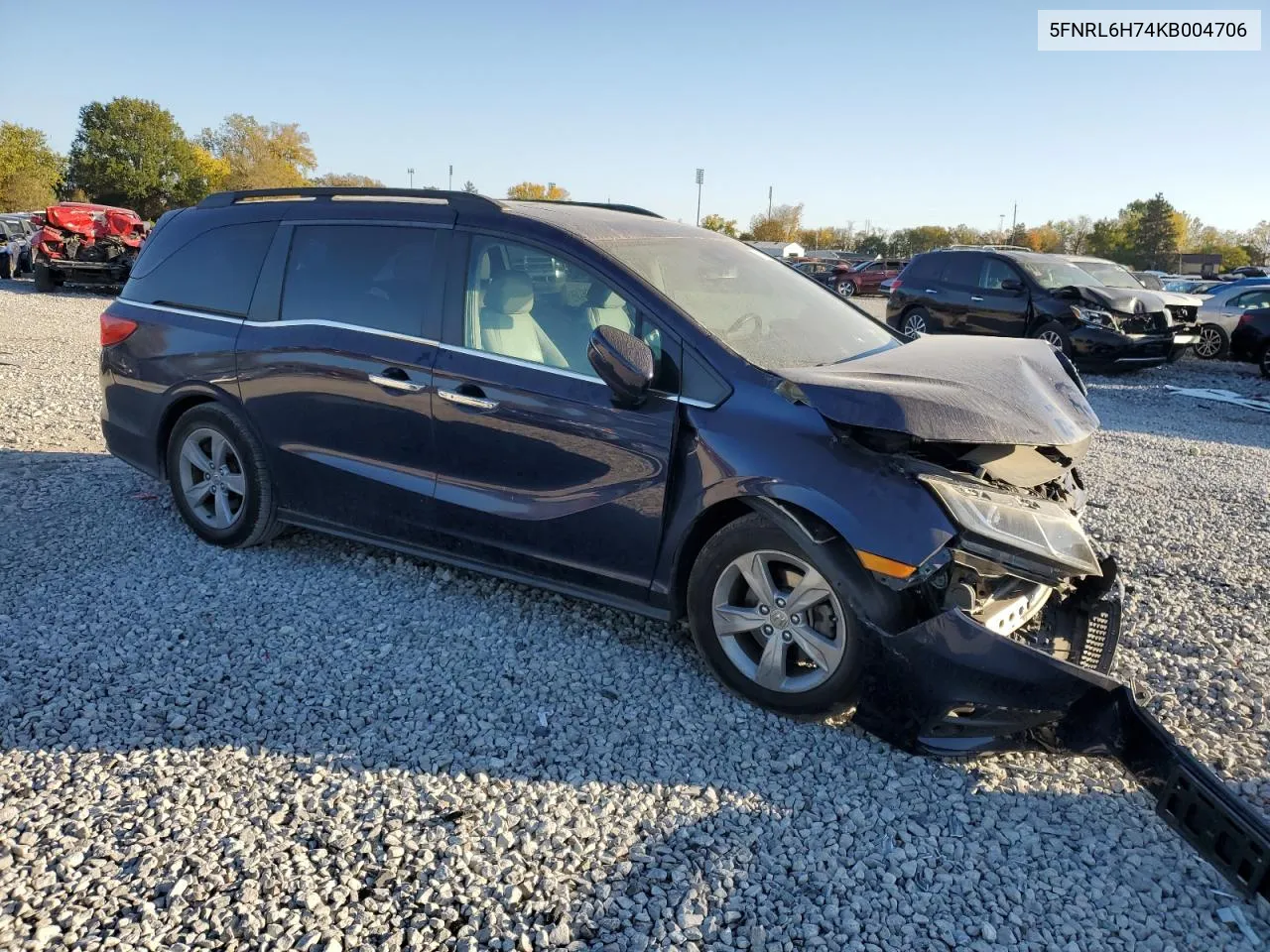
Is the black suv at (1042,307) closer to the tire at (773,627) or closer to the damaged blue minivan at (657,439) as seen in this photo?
the damaged blue minivan at (657,439)

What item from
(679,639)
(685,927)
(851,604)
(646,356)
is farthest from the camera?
(679,639)

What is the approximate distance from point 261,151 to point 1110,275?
259 feet

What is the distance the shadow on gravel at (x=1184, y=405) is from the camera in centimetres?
1002

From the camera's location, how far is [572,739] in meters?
3.34

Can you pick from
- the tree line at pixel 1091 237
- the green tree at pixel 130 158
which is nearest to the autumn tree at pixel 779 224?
the tree line at pixel 1091 237

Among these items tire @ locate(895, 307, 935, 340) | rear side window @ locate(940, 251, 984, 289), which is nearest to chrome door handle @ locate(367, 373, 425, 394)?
tire @ locate(895, 307, 935, 340)

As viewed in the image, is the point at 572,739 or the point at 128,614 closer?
the point at 572,739

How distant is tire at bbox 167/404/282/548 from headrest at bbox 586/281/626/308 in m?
2.04

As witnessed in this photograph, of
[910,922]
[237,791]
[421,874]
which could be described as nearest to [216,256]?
[237,791]

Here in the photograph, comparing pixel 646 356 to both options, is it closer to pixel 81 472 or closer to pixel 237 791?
pixel 237 791

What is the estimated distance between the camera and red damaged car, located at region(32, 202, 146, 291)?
19703 mm

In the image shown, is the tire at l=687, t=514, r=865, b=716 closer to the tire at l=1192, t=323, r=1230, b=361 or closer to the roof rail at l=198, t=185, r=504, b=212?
the roof rail at l=198, t=185, r=504, b=212

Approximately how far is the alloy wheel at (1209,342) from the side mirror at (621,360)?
15294mm

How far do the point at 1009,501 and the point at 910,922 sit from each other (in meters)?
1.43
